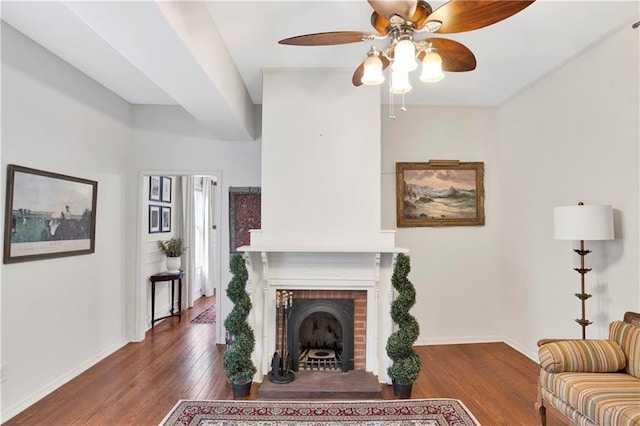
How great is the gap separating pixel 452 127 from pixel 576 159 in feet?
4.83

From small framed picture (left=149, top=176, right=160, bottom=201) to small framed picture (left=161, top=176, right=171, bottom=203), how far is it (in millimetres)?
167

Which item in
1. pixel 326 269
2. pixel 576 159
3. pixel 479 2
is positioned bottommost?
pixel 326 269

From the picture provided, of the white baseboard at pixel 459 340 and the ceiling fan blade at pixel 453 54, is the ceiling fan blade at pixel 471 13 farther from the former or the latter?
the white baseboard at pixel 459 340

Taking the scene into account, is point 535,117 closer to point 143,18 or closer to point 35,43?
point 143,18

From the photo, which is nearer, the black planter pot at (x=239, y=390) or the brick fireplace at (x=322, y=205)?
the black planter pot at (x=239, y=390)

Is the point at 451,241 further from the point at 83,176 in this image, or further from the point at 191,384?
the point at 83,176

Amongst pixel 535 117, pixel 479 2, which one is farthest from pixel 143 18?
pixel 535 117

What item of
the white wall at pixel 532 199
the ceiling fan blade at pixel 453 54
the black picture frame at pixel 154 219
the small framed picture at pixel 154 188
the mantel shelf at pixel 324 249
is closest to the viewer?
the ceiling fan blade at pixel 453 54

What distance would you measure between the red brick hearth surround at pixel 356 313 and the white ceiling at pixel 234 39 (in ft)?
6.00

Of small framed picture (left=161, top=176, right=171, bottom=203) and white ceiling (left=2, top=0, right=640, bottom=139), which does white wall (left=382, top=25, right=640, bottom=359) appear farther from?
small framed picture (left=161, top=176, right=171, bottom=203)

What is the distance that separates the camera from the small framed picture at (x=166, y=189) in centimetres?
523

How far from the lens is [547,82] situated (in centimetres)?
338

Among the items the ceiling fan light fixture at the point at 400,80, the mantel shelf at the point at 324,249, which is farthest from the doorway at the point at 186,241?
Result: the ceiling fan light fixture at the point at 400,80

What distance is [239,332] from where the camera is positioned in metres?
2.88
